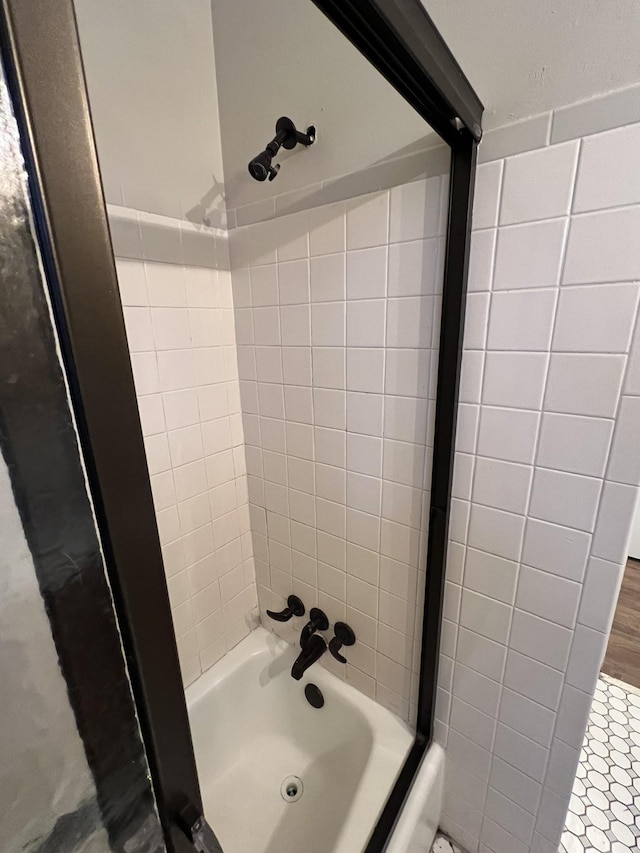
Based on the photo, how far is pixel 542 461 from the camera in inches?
Result: 27.8

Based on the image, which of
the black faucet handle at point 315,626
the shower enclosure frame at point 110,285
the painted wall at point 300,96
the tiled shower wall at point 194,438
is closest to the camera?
the shower enclosure frame at point 110,285

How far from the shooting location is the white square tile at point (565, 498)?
0.67 meters

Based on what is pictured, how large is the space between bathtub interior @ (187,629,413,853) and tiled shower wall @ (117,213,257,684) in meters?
0.13

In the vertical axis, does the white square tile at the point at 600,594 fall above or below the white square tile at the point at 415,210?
below

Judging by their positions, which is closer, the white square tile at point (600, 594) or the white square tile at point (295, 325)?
the white square tile at point (600, 594)

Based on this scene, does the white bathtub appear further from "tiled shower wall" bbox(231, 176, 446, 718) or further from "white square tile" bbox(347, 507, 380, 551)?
"white square tile" bbox(347, 507, 380, 551)

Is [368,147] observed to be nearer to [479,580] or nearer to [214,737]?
[479,580]

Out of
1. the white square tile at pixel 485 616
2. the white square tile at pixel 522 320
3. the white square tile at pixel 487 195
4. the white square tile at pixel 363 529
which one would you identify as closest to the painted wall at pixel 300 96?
the white square tile at pixel 487 195

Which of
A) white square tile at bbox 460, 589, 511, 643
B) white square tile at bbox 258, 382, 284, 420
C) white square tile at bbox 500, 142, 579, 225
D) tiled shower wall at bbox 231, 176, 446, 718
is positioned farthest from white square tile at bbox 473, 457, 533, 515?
white square tile at bbox 258, 382, 284, 420

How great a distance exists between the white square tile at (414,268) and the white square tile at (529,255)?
12 centimetres

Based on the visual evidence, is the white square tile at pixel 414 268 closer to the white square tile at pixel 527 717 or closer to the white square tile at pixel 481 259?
the white square tile at pixel 481 259

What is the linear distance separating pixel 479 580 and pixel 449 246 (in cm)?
70

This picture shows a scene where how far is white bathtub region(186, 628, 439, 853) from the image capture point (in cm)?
104

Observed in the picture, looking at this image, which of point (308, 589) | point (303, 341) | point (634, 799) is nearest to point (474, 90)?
point (303, 341)
